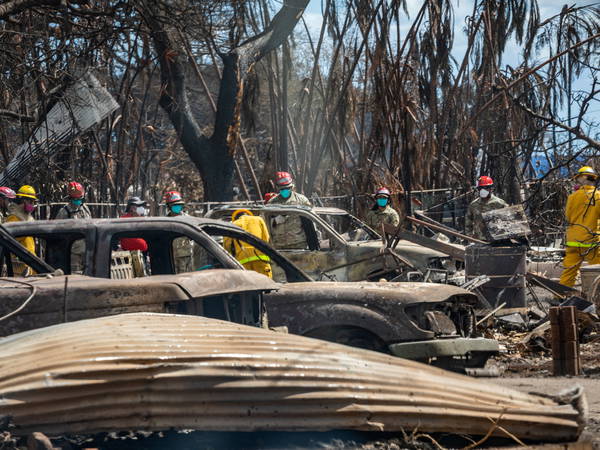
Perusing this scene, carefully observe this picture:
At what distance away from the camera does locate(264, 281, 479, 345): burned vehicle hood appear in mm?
6723

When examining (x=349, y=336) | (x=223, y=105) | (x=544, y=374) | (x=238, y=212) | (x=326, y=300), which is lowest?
(x=544, y=374)

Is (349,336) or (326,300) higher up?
(326,300)

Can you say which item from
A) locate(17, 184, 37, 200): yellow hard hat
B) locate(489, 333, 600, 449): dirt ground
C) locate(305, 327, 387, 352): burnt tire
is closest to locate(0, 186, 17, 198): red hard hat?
locate(17, 184, 37, 200): yellow hard hat

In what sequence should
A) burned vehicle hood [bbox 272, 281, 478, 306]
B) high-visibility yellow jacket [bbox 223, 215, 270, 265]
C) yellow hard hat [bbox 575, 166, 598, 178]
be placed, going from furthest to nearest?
yellow hard hat [bbox 575, 166, 598, 178]
high-visibility yellow jacket [bbox 223, 215, 270, 265]
burned vehicle hood [bbox 272, 281, 478, 306]

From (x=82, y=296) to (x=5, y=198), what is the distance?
701cm

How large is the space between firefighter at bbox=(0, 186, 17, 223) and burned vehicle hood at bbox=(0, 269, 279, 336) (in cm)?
640

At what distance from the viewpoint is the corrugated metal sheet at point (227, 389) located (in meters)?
4.21

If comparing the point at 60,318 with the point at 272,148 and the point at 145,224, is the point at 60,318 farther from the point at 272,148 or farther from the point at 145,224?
the point at 272,148

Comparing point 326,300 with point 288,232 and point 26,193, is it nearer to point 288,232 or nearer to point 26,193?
point 288,232

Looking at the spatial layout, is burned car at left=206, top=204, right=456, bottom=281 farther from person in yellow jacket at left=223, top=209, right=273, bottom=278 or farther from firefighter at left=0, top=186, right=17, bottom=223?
firefighter at left=0, top=186, right=17, bottom=223

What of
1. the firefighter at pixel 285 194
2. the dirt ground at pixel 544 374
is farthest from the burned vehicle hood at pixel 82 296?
the firefighter at pixel 285 194

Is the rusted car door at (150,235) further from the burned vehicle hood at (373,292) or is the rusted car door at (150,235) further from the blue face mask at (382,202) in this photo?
the blue face mask at (382,202)

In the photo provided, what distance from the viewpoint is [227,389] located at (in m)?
4.32

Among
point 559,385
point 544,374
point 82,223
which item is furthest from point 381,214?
point 82,223
